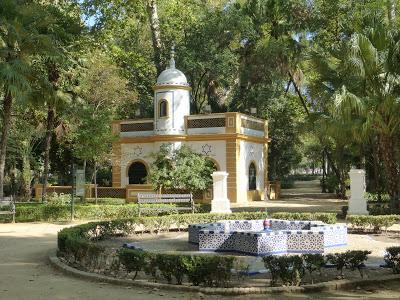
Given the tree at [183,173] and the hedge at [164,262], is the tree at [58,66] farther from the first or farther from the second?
the hedge at [164,262]

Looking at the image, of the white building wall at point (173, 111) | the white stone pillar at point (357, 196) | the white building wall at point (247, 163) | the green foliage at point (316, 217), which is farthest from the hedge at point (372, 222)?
the white building wall at point (173, 111)

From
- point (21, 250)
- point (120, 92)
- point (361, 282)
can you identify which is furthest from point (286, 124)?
point (361, 282)

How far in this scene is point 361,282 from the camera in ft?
25.5

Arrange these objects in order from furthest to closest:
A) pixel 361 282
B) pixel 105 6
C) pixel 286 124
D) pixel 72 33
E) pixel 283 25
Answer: pixel 286 124 < pixel 283 25 < pixel 105 6 < pixel 72 33 < pixel 361 282

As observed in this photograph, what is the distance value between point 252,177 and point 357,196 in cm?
1262

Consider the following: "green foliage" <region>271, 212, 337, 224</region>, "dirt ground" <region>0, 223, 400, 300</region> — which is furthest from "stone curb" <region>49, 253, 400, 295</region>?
"green foliage" <region>271, 212, 337, 224</region>

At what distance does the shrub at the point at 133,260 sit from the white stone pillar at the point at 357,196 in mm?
12816

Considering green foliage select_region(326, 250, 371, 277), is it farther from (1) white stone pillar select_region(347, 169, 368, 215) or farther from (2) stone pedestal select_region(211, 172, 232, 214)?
(2) stone pedestal select_region(211, 172, 232, 214)

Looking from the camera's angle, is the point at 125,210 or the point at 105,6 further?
the point at 105,6

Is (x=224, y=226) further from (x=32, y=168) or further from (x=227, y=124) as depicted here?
(x=32, y=168)

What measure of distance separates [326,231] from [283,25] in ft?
78.8

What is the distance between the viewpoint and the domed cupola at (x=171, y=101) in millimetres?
30047

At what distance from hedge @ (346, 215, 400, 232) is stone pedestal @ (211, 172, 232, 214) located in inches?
214

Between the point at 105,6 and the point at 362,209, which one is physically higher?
the point at 105,6
